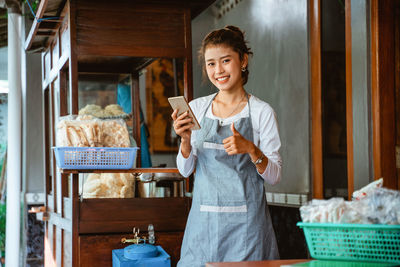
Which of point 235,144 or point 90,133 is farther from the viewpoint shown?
point 90,133

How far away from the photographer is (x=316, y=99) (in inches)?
140

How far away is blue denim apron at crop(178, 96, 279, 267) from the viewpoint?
2398 mm

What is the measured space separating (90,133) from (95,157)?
144mm

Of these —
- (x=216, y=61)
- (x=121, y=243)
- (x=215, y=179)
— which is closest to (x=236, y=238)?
(x=215, y=179)

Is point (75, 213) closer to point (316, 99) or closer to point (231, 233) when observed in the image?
point (231, 233)

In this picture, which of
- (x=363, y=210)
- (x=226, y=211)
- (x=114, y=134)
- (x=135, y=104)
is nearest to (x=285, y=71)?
(x=135, y=104)

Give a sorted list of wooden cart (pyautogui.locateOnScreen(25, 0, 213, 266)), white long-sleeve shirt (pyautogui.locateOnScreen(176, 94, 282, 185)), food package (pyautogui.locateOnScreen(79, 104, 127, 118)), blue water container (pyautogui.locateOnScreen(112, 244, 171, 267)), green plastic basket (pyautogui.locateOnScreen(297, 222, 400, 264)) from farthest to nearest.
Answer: food package (pyautogui.locateOnScreen(79, 104, 127, 118)) → wooden cart (pyautogui.locateOnScreen(25, 0, 213, 266)) → blue water container (pyautogui.locateOnScreen(112, 244, 171, 267)) → white long-sleeve shirt (pyautogui.locateOnScreen(176, 94, 282, 185)) → green plastic basket (pyautogui.locateOnScreen(297, 222, 400, 264))

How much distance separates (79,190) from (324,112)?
1.72 metres

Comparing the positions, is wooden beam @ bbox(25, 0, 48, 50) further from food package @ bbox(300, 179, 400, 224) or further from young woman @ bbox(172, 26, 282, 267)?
food package @ bbox(300, 179, 400, 224)

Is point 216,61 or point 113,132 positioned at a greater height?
point 216,61

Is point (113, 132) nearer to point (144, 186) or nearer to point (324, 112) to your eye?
point (144, 186)

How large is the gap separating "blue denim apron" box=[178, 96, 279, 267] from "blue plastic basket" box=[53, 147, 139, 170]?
0.65 metres

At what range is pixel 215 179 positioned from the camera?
249 centimetres

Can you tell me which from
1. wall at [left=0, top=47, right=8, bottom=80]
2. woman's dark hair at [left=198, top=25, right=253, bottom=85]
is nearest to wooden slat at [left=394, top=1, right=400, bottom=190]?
woman's dark hair at [left=198, top=25, right=253, bottom=85]
